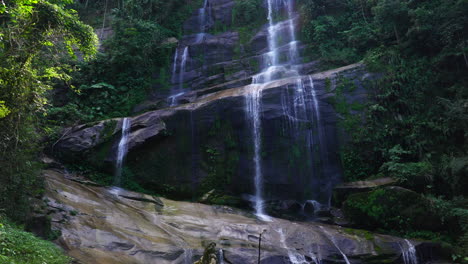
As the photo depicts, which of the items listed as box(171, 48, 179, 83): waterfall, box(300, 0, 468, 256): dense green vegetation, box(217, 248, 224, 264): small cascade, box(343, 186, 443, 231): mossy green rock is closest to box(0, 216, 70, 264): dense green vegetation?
box(217, 248, 224, 264): small cascade

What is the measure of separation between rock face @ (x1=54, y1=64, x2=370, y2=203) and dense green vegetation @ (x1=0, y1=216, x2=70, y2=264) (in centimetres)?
800

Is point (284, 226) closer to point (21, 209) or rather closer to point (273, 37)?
point (21, 209)

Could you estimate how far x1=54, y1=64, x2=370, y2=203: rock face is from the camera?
48.3 ft

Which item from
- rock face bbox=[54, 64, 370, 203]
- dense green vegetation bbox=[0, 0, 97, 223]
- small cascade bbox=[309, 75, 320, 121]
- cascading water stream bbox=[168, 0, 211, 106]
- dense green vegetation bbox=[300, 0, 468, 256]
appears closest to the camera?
dense green vegetation bbox=[0, 0, 97, 223]

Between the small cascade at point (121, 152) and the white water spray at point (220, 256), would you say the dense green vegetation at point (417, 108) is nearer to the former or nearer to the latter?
the white water spray at point (220, 256)

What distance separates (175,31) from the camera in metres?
25.4

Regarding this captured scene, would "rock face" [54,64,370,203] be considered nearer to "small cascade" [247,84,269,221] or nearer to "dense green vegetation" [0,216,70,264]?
"small cascade" [247,84,269,221]

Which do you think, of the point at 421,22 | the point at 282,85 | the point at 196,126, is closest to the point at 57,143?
the point at 196,126

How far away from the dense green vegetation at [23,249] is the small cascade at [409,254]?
898cm

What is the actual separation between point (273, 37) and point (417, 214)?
1541 cm

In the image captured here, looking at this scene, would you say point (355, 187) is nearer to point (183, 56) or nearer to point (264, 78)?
point (264, 78)

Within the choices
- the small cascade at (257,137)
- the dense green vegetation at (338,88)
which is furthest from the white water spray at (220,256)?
the small cascade at (257,137)

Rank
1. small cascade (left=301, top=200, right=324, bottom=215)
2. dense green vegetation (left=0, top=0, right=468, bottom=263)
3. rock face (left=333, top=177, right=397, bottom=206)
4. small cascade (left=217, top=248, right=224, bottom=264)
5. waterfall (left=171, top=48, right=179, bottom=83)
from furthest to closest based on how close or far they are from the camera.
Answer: waterfall (left=171, top=48, right=179, bottom=83), small cascade (left=301, top=200, right=324, bottom=215), rock face (left=333, top=177, right=397, bottom=206), small cascade (left=217, top=248, right=224, bottom=264), dense green vegetation (left=0, top=0, right=468, bottom=263)

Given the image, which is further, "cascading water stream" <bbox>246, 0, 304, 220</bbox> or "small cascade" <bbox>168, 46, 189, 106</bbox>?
"small cascade" <bbox>168, 46, 189, 106</bbox>
